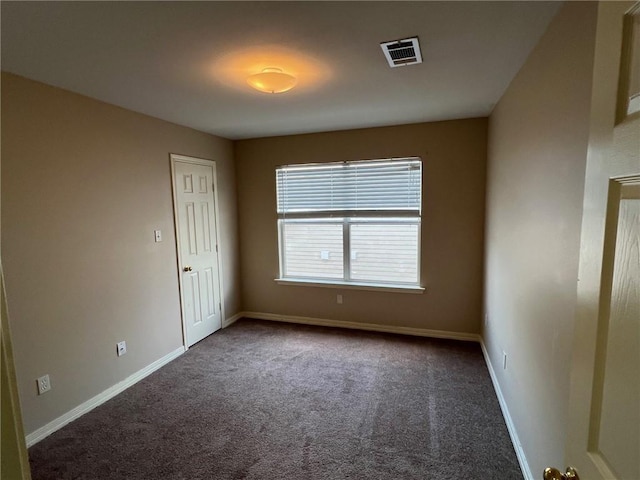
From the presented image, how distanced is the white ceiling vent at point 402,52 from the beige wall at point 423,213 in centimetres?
170

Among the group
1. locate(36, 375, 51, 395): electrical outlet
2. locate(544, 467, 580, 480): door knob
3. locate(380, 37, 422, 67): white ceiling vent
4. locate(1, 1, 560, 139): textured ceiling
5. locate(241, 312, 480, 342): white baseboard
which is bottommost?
locate(241, 312, 480, 342): white baseboard

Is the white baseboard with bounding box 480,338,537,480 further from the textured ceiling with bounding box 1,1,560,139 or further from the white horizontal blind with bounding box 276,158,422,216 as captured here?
the textured ceiling with bounding box 1,1,560,139

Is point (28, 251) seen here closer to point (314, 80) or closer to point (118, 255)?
point (118, 255)

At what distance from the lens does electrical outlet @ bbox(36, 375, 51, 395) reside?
2246 millimetres

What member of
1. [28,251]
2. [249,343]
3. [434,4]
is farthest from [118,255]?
[434,4]

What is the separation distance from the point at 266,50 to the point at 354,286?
281 cm

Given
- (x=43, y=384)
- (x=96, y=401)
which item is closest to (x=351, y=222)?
(x=96, y=401)

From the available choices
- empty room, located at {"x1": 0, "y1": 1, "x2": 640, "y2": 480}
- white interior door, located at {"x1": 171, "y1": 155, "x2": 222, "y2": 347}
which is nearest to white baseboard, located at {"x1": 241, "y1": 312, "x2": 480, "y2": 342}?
empty room, located at {"x1": 0, "y1": 1, "x2": 640, "y2": 480}

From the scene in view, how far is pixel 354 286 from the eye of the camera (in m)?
3.99

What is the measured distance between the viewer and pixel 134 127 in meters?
2.94

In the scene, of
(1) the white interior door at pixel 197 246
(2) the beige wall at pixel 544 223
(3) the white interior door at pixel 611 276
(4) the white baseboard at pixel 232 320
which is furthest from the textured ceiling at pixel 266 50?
(4) the white baseboard at pixel 232 320

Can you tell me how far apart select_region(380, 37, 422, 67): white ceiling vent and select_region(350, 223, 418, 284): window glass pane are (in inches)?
81.1

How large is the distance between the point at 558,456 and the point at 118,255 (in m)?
3.19

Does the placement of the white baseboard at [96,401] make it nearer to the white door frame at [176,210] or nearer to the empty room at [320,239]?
the empty room at [320,239]
